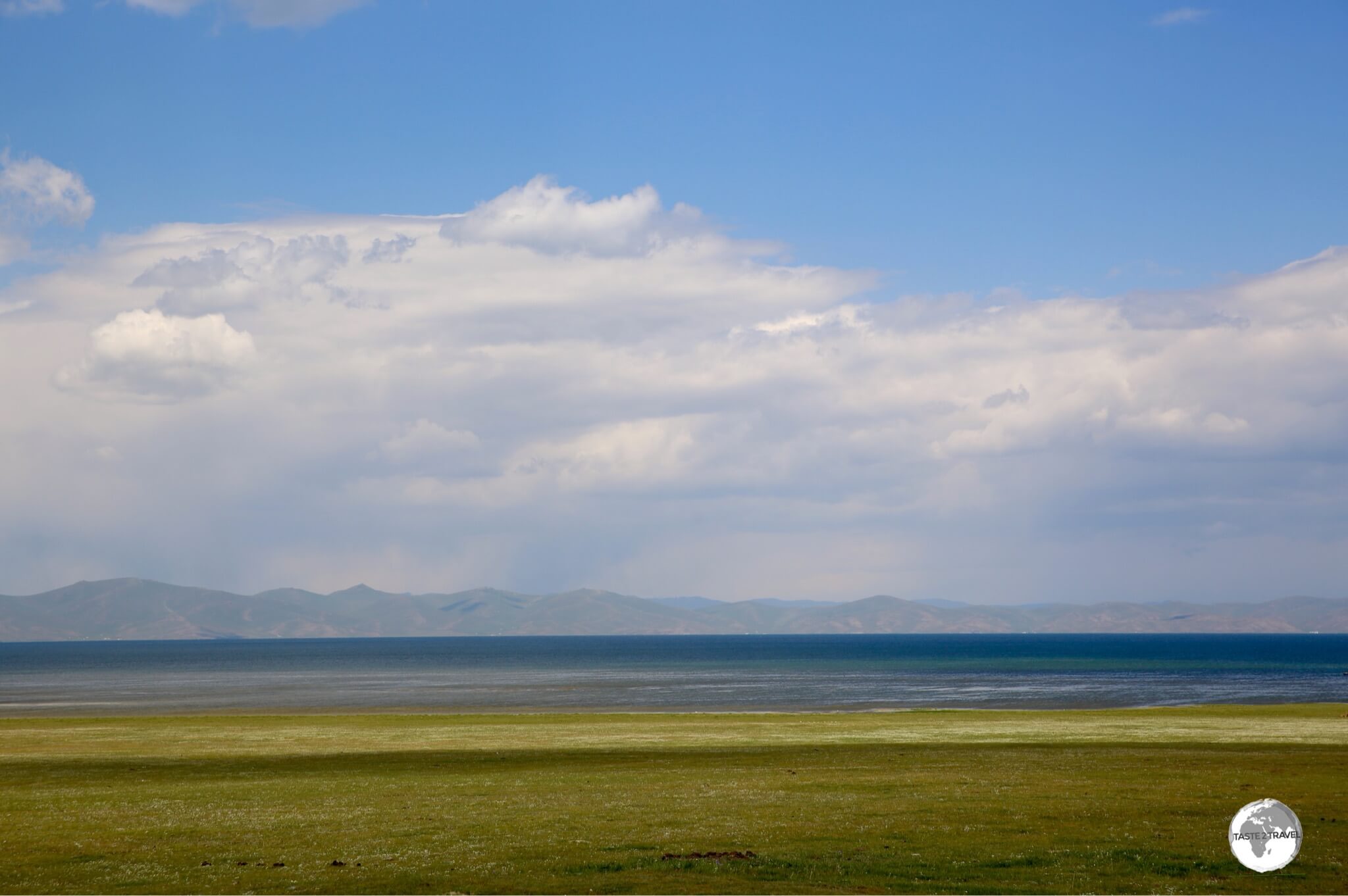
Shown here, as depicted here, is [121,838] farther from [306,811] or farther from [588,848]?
[588,848]

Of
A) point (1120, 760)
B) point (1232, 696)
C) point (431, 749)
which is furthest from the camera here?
point (1232, 696)

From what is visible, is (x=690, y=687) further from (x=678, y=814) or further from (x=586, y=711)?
(x=678, y=814)

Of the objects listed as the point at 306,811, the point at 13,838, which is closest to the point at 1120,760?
the point at 306,811

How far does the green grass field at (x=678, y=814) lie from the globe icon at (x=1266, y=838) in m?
0.26

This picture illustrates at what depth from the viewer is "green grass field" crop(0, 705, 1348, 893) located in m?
19.1

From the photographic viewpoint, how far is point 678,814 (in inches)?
994

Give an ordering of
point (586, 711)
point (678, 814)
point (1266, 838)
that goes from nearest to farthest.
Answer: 1. point (1266, 838)
2. point (678, 814)
3. point (586, 711)

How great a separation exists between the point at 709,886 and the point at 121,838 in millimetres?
14015

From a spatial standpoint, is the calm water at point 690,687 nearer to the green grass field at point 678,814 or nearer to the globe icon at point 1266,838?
the green grass field at point 678,814

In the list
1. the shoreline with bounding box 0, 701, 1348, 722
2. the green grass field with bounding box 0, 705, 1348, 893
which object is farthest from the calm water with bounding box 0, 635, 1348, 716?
the green grass field with bounding box 0, 705, 1348, 893

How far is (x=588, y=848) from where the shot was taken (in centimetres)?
2145

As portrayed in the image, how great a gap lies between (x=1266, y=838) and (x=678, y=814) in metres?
12.5

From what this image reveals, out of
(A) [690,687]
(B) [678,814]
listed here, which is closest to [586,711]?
(A) [690,687]

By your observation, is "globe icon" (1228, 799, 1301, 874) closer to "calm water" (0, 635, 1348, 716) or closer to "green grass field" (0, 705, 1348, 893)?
"green grass field" (0, 705, 1348, 893)
